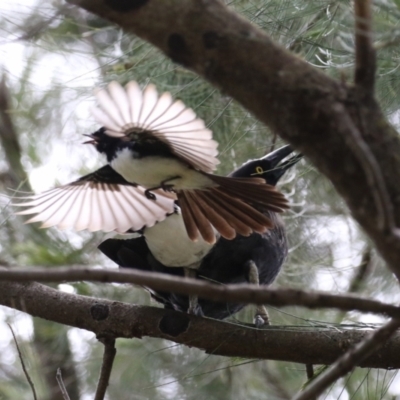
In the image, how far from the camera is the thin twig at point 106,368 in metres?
1.23

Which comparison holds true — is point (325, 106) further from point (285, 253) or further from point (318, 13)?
point (285, 253)

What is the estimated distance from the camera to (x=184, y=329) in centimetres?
137

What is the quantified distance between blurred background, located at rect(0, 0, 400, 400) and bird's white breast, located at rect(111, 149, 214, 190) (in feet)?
0.82

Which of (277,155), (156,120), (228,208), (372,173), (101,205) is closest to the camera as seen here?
(372,173)

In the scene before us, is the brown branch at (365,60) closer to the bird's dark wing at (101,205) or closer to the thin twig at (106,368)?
the thin twig at (106,368)

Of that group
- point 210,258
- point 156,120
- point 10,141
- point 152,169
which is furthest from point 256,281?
point 10,141

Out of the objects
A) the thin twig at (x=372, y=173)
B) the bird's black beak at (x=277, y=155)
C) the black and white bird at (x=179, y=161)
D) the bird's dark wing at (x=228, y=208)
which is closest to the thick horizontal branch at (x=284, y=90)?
the thin twig at (x=372, y=173)

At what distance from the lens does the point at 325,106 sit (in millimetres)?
661

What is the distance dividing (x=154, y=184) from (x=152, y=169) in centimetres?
7

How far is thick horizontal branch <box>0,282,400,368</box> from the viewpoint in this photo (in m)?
1.26

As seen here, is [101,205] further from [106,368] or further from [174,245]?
[106,368]

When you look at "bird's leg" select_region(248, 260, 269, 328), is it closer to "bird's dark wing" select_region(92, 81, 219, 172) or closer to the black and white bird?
the black and white bird

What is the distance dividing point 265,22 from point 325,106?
2.59 feet

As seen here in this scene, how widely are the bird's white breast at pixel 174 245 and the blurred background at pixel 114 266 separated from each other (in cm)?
17
